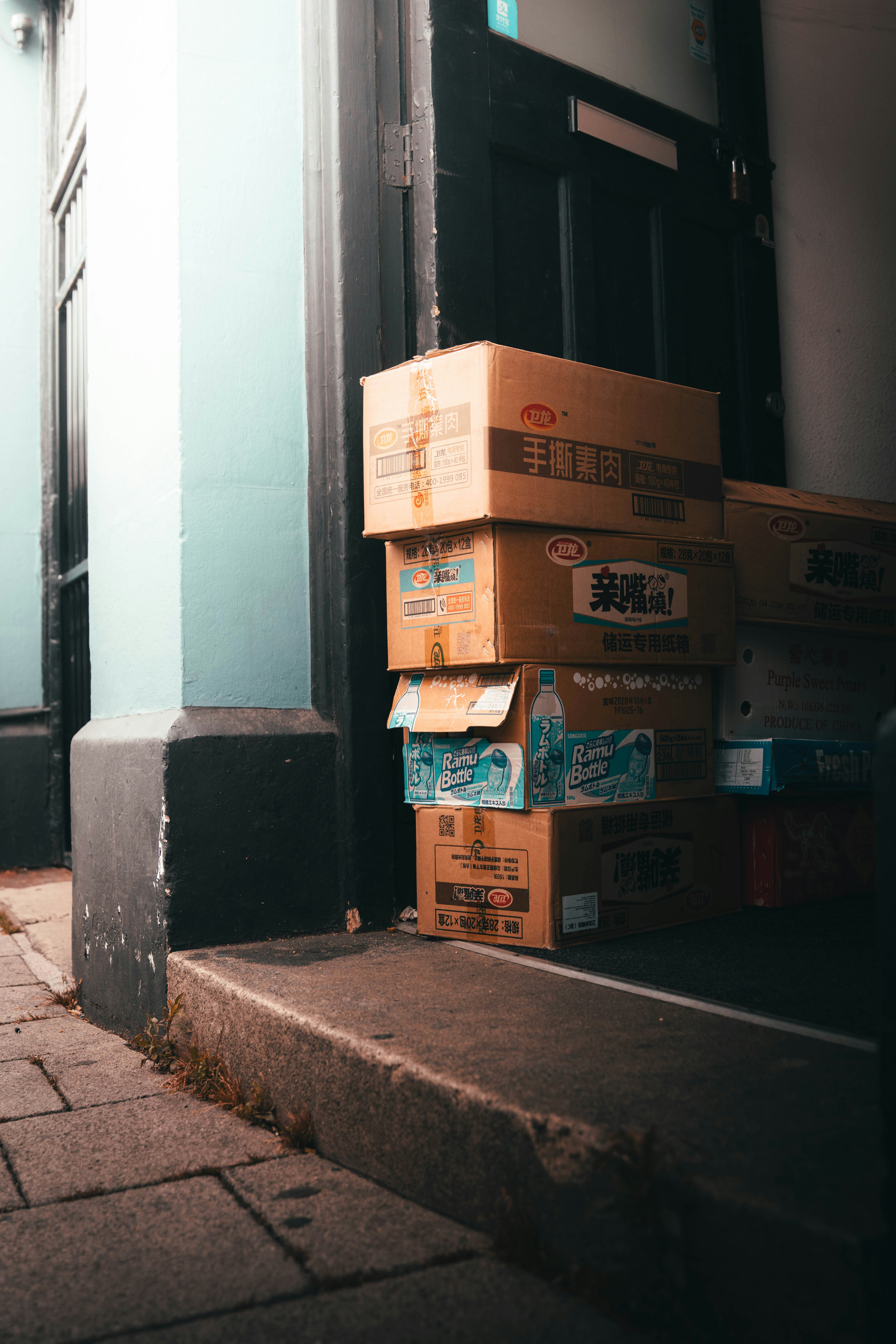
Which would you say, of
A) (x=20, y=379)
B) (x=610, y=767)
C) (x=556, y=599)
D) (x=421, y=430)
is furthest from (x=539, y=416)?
(x=20, y=379)

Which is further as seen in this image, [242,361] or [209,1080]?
[242,361]

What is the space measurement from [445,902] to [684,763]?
2.12 ft

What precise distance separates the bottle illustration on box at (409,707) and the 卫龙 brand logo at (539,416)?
607 mm

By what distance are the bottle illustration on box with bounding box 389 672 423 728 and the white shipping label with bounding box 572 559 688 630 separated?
1.31ft

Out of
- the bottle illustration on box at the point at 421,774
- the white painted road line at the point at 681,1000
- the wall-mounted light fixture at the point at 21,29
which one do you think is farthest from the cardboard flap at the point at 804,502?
the wall-mounted light fixture at the point at 21,29

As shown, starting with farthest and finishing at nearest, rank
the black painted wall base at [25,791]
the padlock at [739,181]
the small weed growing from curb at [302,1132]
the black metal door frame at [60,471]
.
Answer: the black painted wall base at [25,791]
the black metal door frame at [60,471]
the padlock at [739,181]
the small weed growing from curb at [302,1132]

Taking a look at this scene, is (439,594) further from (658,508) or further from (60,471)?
(60,471)

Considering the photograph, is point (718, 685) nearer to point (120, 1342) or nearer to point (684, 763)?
point (684, 763)

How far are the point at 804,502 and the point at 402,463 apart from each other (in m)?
1.17

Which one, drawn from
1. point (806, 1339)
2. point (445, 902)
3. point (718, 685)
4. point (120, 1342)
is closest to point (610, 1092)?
point (806, 1339)

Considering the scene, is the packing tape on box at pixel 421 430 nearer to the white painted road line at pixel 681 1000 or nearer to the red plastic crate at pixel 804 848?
the white painted road line at pixel 681 1000

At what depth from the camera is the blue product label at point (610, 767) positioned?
2.19 metres

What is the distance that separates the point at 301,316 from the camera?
259cm

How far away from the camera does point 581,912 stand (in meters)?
2.16
